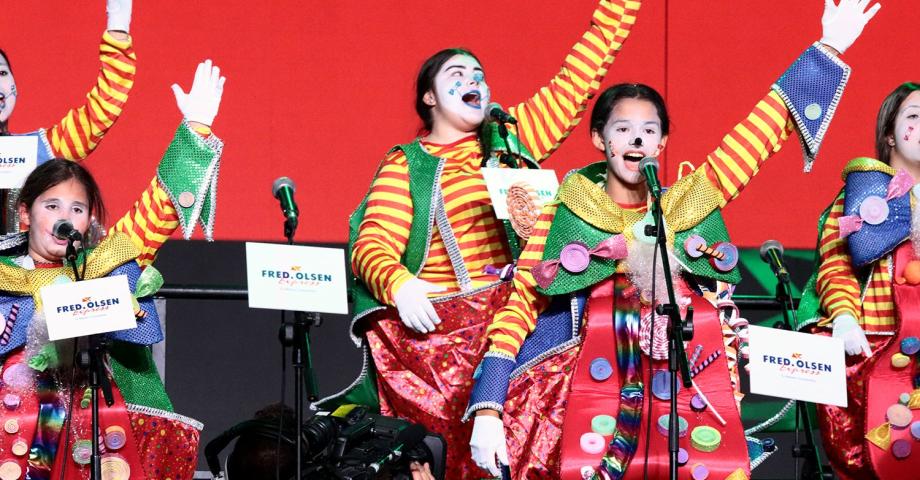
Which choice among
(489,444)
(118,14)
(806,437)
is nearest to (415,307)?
(489,444)

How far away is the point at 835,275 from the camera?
439cm

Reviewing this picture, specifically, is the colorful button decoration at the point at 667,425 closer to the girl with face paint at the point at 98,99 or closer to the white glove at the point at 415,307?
the white glove at the point at 415,307

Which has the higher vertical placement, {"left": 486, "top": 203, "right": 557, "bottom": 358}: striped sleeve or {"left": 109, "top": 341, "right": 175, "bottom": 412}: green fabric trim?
{"left": 486, "top": 203, "right": 557, "bottom": 358}: striped sleeve

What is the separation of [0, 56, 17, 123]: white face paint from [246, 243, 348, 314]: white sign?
4.43 ft

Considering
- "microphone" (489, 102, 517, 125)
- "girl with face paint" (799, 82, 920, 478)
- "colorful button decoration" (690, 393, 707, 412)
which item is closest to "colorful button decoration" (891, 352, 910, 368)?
"girl with face paint" (799, 82, 920, 478)

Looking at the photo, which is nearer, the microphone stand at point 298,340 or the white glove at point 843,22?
the microphone stand at point 298,340

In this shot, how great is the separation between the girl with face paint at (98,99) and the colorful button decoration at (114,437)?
105 centimetres

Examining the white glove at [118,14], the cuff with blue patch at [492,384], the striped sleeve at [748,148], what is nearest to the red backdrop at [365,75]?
the white glove at [118,14]

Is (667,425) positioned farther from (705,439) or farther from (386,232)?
(386,232)

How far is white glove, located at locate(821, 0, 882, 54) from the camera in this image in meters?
4.35

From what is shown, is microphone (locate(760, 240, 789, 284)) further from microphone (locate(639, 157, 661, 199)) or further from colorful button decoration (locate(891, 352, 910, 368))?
microphone (locate(639, 157, 661, 199))

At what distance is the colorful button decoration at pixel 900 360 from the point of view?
418 cm

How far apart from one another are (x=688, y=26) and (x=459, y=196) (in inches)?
79.3

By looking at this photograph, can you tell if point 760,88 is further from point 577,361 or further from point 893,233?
point 577,361
